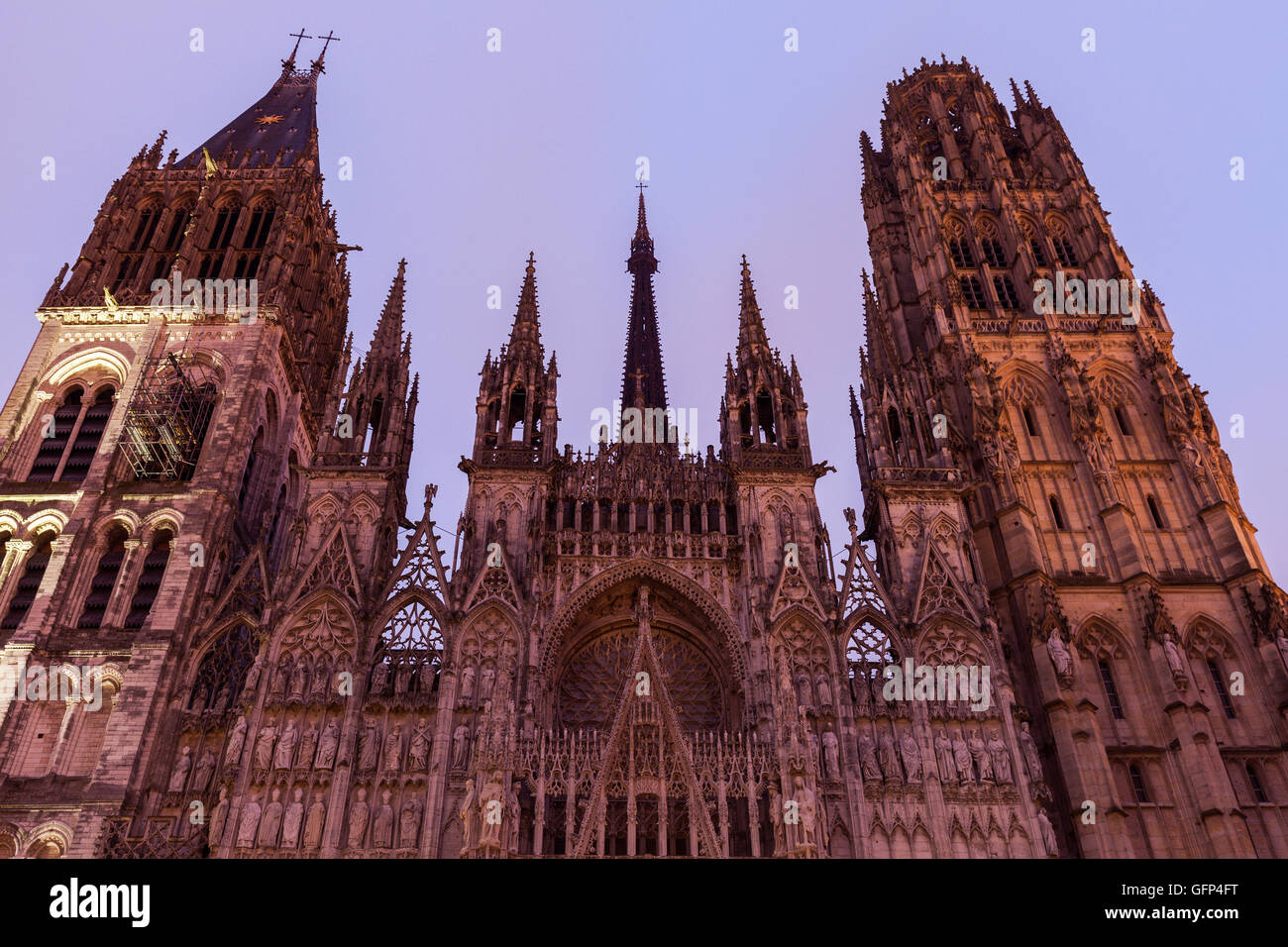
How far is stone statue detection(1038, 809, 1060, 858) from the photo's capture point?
24438 millimetres

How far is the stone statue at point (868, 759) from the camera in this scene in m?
26.0

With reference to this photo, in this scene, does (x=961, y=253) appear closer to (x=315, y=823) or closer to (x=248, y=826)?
(x=315, y=823)

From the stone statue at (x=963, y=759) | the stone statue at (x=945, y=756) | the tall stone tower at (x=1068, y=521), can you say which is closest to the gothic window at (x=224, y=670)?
the stone statue at (x=945, y=756)

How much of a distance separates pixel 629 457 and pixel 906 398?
33.1 ft

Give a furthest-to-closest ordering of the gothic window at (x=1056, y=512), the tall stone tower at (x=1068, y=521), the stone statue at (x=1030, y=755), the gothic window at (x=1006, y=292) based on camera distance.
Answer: the gothic window at (x=1006, y=292)
the gothic window at (x=1056, y=512)
the tall stone tower at (x=1068, y=521)
the stone statue at (x=1030, y=755)

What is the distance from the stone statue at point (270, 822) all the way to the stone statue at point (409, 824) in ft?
9.73

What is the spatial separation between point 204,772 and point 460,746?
684 cm

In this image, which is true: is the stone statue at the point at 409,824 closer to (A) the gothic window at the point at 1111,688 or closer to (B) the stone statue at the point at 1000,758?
(B) the stone statue at the point at 1000,758

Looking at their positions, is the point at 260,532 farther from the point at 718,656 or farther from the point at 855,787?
the point at 855,787

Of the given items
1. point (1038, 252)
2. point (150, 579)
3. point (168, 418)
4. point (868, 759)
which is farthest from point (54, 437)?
point (1038, 252)

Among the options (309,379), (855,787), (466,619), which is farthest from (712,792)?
(309,379)

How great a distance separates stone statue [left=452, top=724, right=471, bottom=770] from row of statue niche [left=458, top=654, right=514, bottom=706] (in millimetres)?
798

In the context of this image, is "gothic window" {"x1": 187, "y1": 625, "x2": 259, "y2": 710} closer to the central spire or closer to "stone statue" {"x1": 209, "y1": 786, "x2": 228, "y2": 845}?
"stone statue" {"x1": 209, "y1": 786, "x2": 228, "y2": 845}

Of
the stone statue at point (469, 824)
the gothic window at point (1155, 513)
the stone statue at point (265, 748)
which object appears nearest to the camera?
the stone statue at point (469, 824)
